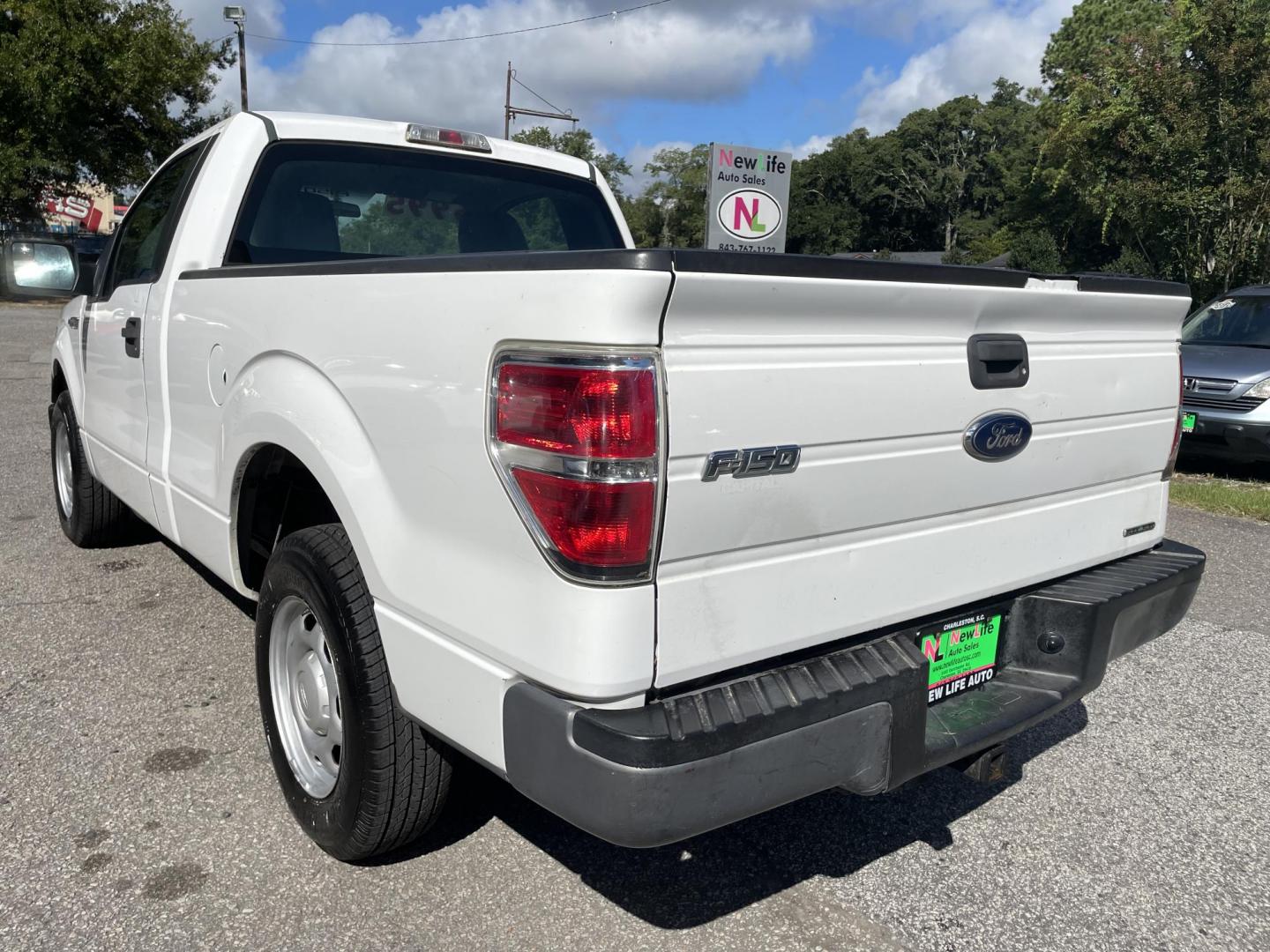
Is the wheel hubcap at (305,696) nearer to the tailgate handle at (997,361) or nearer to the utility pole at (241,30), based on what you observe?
the tailgate handle at (997,361)

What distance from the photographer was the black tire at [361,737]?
7.89 ft

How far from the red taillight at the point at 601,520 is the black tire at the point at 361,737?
0.73m

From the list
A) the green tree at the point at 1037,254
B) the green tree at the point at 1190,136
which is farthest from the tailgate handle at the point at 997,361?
the green tree at the point at 1037,254

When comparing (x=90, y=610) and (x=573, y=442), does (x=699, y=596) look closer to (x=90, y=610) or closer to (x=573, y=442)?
(x=573, y=442)

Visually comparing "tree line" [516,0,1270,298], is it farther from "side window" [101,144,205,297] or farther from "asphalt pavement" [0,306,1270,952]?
"asphalt pavement" [0,306,1270,952]

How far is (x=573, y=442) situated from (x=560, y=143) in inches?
1566

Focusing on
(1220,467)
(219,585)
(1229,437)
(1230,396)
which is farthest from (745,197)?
(219,585)

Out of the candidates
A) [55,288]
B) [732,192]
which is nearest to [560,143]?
[732,192]

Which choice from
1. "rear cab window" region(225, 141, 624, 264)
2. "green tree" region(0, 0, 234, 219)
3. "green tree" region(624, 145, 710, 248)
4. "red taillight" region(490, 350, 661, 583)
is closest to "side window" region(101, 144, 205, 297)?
"rear cab window" region(225, 141, 624, 264)

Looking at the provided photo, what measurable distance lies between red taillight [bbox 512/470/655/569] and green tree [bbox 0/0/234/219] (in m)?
27.0

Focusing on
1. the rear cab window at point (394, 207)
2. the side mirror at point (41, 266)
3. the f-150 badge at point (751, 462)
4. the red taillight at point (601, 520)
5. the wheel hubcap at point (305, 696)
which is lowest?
the wheel hubcap at point (305, 696)

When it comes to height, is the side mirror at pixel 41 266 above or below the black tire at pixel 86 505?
above

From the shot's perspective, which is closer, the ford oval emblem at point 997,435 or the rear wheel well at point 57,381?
the ford oval emblem at point 997,435

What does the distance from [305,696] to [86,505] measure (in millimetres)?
3066
